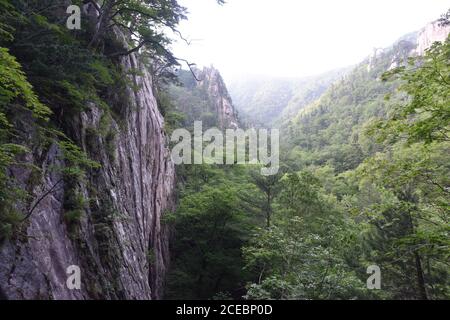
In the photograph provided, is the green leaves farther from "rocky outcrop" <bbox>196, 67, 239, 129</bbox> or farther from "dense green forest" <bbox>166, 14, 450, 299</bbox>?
"rocky outcrop" <bbox>196, 67, 239, 129</bbox>

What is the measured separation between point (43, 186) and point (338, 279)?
805 centimetres

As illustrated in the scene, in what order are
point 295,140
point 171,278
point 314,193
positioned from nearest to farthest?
point 314,193 → point 171,278 → point 295,140

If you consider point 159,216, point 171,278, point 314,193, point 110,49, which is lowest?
point 171,278

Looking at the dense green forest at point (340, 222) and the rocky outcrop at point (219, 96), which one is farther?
the rocky outcrop at point (219, 96)

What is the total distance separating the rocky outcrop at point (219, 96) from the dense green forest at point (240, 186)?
4125 centimetres

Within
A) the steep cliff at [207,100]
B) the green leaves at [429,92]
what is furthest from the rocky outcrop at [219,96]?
the green leaves at [429,92]

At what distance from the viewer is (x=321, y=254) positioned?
11.4 m

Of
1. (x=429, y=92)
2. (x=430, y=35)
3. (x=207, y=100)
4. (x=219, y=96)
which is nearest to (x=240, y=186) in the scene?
(x=429, y=92)

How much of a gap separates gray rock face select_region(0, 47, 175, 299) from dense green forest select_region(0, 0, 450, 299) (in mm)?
199

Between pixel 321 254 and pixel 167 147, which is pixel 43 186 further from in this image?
pixel 167 147

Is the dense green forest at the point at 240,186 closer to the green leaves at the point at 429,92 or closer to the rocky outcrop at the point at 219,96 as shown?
the green leaves at the point at 429,92

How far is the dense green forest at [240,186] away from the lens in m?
6.69

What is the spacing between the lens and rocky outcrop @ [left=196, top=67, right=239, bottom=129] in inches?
2715

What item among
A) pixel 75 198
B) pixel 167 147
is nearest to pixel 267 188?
pixel 167 147
